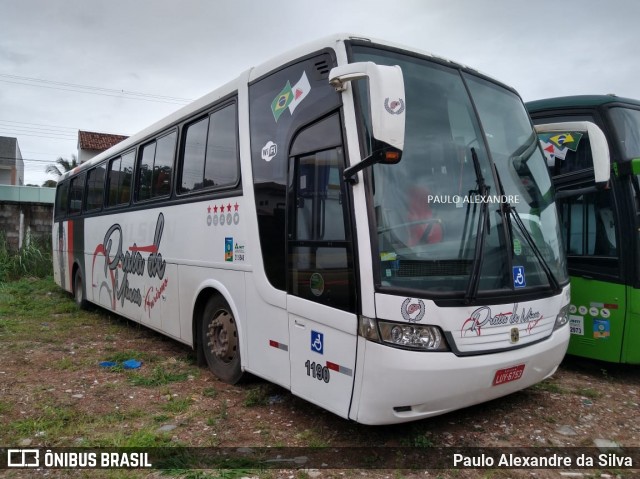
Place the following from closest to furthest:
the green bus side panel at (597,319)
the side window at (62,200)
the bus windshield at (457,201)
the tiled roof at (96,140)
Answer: the bus windshield at (457,201) → the green bus side panel at (597,319) → the side window at (62,200) → the tiled roof at (96,140)

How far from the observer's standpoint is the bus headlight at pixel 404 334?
11.0 ft

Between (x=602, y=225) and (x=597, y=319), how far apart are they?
1.01 metres

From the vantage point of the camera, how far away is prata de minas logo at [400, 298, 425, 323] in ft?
11.0

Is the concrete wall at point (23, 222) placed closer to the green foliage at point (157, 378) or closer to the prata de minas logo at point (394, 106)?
the green foliage at point (157, 378)

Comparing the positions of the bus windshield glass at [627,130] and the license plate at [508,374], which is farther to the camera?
the bus windshield glass at [627,130]

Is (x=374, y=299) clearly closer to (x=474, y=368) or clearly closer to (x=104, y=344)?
(x=474, y=368)

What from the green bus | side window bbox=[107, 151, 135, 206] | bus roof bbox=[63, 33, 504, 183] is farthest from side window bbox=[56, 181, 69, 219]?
the green bus

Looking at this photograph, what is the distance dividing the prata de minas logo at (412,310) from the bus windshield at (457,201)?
0.07m

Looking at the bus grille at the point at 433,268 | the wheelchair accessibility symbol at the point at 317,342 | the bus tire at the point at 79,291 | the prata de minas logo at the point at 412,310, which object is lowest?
the bus tire at the point at 79,291

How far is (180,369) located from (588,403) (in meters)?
4.34

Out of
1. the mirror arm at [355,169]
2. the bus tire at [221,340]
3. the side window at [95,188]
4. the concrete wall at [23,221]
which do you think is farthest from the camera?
the concrete wall at [23,221]

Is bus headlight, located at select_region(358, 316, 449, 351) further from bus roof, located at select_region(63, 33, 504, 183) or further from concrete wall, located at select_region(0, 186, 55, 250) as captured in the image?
concrete wall, located at select_region(0, 186, 55, 250)

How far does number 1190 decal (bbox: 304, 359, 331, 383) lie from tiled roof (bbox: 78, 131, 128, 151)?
3843 cm

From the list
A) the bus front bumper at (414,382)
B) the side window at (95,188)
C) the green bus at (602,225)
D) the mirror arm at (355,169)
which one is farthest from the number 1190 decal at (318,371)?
the side window at (95,188)
